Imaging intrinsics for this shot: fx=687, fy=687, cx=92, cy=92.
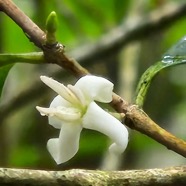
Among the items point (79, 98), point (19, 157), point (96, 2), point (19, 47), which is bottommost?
point (19, 157)

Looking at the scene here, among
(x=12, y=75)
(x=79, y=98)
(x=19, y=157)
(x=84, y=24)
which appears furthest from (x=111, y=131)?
(x=12, y=75)

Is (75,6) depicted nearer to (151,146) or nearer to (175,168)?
(151,146)

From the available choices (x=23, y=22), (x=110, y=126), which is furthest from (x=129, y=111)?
(x=23, y=22)

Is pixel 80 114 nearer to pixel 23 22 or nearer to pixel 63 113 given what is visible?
pixel 63 113

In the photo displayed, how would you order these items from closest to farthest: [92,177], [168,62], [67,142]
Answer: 1. [92,177]
2. [67,142]
3. [168,62]

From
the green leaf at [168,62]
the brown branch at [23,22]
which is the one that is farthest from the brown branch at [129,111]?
the green leaf at [168,62]
